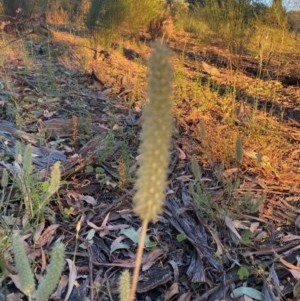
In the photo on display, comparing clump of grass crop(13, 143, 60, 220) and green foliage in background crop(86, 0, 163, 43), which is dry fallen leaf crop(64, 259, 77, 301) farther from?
green foliage in background crop(86, 0, 163, 43)

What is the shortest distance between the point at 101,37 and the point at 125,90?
2226 millimetres

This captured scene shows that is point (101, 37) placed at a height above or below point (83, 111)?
above

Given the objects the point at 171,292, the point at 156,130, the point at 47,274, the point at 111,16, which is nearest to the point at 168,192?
the point at 171,292

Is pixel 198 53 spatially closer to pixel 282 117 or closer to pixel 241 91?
pixel 241 91

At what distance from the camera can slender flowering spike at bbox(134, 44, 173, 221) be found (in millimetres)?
624

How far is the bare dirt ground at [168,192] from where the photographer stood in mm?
1755

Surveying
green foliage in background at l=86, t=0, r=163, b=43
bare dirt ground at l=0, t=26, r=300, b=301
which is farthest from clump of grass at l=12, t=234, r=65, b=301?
green foliage in background at l=86, t=0, r=163, b=43

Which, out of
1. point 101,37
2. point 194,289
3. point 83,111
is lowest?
point 194,289

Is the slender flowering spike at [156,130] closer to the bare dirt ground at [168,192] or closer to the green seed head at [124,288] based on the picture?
the green seed head at [124,288]

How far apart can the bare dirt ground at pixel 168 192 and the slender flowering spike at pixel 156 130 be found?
2.54 feet

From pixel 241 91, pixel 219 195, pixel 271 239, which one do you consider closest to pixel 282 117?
pixel 241 91

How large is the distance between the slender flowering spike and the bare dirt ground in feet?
2.54

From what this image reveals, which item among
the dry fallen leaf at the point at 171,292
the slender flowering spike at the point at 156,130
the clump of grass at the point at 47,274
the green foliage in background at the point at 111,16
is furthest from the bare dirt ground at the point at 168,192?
the green foliage in background at the point at 111,16

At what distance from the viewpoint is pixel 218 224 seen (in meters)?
2.08
